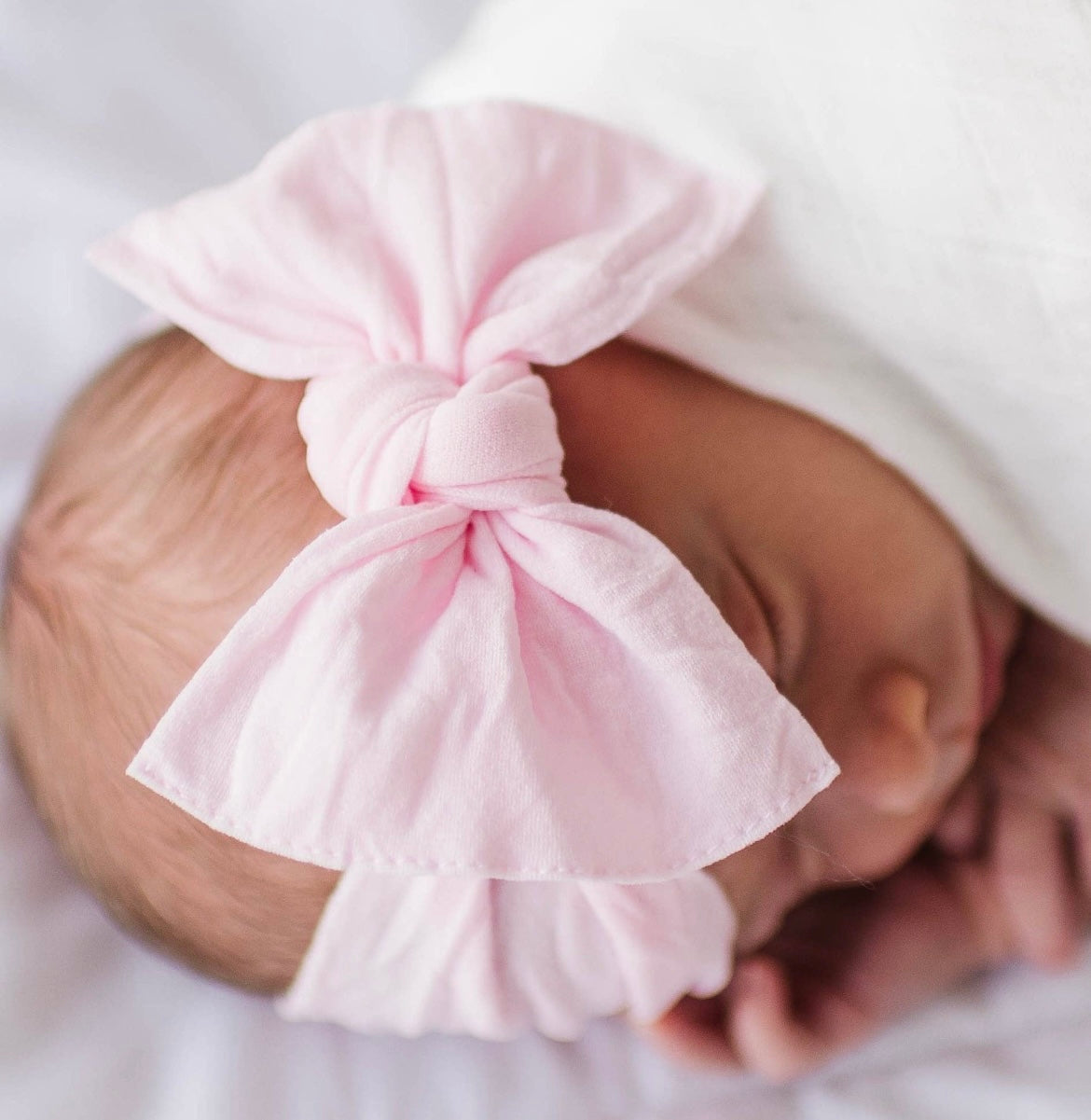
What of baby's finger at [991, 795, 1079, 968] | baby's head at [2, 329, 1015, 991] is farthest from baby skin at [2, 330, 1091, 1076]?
baby's finger at [991, 795, 1079, 968]

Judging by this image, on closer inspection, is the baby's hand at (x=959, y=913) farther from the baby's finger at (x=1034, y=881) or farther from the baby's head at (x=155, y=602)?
the baby's head at (x=155, y=602)

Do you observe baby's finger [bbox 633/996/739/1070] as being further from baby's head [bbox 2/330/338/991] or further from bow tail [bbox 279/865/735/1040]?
baby's head [bbox 2/330/338/991]

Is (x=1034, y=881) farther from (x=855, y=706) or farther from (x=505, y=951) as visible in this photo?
(x=505, y=951)

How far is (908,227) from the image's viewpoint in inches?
34.1

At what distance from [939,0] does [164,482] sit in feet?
1.98

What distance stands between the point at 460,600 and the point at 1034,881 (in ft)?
2.29

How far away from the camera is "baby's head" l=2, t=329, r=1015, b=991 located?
31.1 inches

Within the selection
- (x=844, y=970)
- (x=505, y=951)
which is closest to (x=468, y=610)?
(x=505, y=951)

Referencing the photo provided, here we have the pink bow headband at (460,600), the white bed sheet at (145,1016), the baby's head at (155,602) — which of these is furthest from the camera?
the white bed sheet at (145,1016)

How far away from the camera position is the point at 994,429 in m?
0.92

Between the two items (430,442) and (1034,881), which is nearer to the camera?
(430,442)

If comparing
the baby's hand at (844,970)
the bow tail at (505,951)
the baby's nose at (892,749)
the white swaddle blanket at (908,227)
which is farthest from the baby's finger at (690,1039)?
the white swaddle blanket at (908,227)

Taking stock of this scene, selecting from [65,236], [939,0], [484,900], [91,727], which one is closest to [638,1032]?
[484,900]

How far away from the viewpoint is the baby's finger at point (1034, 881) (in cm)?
111
